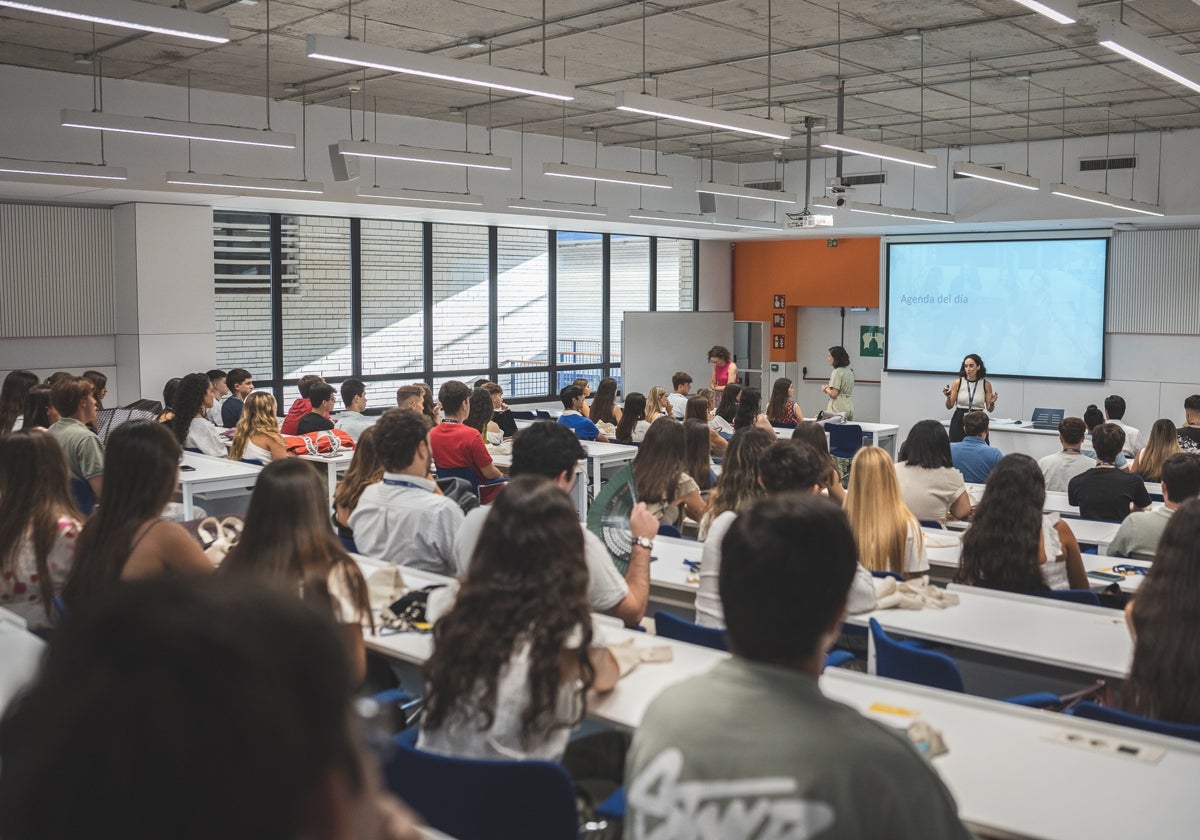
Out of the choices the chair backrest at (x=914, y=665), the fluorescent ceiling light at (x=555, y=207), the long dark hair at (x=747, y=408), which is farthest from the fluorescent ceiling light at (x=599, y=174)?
the chair backrest at (x=914, y=665)

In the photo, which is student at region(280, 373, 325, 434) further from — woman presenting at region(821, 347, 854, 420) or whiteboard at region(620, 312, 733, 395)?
whiteboard at region(620, 312, 733, 395)

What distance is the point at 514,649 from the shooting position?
2322 millimetres

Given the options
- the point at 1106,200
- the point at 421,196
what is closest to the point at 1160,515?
the point at 1106,200

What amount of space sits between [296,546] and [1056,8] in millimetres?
3905

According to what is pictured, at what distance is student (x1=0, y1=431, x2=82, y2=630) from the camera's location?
350 cm

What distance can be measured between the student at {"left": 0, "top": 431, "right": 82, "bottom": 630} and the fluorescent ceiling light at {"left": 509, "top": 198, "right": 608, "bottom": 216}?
7916 mm

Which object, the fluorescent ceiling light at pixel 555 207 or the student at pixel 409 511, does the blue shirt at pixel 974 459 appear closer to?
the student at pixel 409 511

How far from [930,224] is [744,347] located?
378 cm

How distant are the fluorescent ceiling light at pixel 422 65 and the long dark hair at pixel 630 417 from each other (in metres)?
3.34

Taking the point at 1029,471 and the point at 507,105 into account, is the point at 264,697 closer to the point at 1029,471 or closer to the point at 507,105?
the point at 1029,471

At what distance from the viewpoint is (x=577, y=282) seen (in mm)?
15148

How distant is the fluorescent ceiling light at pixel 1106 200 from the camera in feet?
33.8

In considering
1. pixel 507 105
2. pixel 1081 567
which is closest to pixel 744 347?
pixel 507 105

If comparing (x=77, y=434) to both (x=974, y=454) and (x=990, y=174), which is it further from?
(x=990, y=174)
